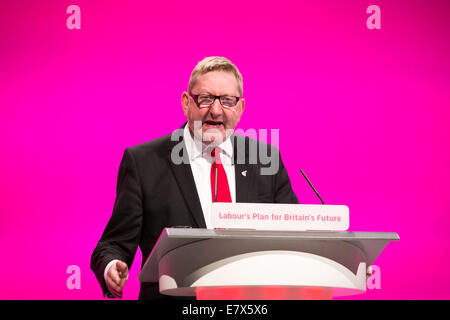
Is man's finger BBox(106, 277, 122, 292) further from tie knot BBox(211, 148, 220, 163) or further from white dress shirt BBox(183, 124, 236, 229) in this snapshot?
tie knot BBox(211, 148, 220, 163)

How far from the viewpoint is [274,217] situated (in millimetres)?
1451

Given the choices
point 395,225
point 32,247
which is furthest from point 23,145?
point 395,225

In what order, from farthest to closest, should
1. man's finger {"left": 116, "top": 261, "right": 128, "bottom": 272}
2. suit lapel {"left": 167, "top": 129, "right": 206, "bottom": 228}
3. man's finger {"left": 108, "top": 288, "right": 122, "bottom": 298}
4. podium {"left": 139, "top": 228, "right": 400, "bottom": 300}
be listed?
suit lapel {"left": 167, "top": 129, "right": 206, "bottom": 228} → man's finger {"left": 108, "top": 288, "right": 122, "bottom": 298} → man's finger {"left": 116, "top": 261, "right": 128, "bottom": 272} → podium {"left": 139, "top": 228, "right": 400, "bottom": 300}

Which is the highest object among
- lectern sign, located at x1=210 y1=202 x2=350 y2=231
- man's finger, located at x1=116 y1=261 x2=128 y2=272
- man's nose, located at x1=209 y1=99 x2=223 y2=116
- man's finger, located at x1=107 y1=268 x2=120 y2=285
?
man's nose, located at x1=209 y1=99 x2=223 y2=116

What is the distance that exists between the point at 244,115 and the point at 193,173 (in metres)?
0.82

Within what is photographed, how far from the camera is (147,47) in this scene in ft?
10.9

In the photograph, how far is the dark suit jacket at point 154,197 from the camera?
7.66 ft

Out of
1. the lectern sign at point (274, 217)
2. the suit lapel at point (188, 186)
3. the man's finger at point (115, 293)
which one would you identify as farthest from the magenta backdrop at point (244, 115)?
the lectern sign at point (274, 217)

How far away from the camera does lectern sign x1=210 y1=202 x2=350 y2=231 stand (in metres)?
Answer: 1.44

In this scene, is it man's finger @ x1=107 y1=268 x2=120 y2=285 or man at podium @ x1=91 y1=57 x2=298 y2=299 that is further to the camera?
man at podium @ x1=91 y1=57 x2=298 y2=299

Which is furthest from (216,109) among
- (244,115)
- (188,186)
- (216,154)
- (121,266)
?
(121,266)

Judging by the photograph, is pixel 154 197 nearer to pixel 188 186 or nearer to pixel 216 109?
pixel 188 186

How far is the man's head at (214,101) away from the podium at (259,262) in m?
1.02

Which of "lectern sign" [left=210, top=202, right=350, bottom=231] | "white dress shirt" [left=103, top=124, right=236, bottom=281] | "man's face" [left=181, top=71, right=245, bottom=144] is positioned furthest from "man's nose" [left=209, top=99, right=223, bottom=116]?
"lectern sign" [left=210, top=202, right=350, bottom=231]
